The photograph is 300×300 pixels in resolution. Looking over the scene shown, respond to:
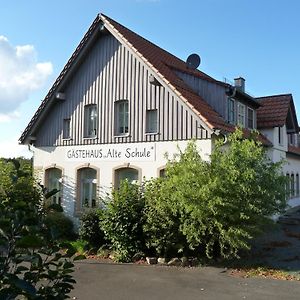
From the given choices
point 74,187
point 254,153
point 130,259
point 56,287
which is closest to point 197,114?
point 254,153

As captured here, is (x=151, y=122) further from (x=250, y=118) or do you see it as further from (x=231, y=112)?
(x=250, y=118)

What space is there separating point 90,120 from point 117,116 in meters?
1.61

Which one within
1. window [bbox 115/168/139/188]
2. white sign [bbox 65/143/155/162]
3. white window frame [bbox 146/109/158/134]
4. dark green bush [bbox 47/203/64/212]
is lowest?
dark green bush [bbox 47/203/64/212]

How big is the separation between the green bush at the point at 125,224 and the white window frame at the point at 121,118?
4.24 m

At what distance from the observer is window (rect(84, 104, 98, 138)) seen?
19188 mm

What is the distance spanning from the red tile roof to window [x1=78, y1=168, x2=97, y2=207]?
901 centimetres

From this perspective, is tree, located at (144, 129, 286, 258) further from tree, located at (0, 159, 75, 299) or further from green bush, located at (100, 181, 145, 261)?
tree, located at (0, 159, 75, 299)

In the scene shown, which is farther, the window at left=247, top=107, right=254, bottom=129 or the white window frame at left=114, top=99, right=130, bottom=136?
the window at left=247, top=107, right=254, bottom=129

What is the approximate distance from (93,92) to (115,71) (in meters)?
1.45

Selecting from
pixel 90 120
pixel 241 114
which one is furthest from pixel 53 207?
pixel 241 114

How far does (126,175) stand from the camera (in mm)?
18109

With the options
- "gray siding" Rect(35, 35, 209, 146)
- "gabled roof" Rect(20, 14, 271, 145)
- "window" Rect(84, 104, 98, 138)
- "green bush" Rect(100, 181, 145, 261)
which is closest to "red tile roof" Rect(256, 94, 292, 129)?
"gabled roof" Rect(20, 14, 271, 145)

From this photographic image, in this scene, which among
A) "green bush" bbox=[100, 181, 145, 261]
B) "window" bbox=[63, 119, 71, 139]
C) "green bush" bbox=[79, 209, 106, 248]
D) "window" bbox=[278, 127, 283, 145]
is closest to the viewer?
"green bush" bbox=[100, 181, 145, 261]

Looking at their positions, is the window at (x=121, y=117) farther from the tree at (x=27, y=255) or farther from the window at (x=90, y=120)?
the tree at (x=27, y=255)
